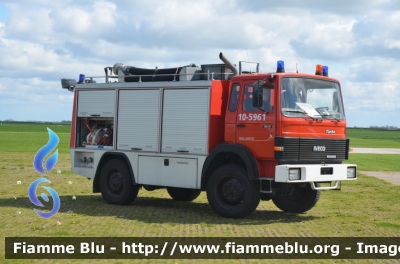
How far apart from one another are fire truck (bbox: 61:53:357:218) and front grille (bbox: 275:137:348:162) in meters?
0.02

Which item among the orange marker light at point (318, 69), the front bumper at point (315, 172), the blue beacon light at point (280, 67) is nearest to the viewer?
the front bumper at point (315, 172)

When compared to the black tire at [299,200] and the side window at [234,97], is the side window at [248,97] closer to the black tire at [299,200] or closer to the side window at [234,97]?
the side window at [234,97]

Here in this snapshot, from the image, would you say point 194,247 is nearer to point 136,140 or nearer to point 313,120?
point 313,120

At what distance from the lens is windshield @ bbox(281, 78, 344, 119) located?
45.4ft

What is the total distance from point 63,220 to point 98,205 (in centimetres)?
302

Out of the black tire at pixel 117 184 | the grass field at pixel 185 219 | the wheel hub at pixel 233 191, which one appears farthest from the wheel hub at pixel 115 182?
the wheel hub at pixel 233 191

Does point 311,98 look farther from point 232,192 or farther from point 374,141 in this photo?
point 374,141

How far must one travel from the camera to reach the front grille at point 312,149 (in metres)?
13.6

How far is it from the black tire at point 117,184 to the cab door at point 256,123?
133 inches

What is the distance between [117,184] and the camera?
1670 centimetres

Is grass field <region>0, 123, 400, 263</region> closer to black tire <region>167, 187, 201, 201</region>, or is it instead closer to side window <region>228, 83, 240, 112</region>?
black tire <region>167, 187, 201, 201</region>

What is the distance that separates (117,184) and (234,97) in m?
3.95

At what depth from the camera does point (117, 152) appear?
16594 millimetres

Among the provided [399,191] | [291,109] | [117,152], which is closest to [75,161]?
[117,152]
